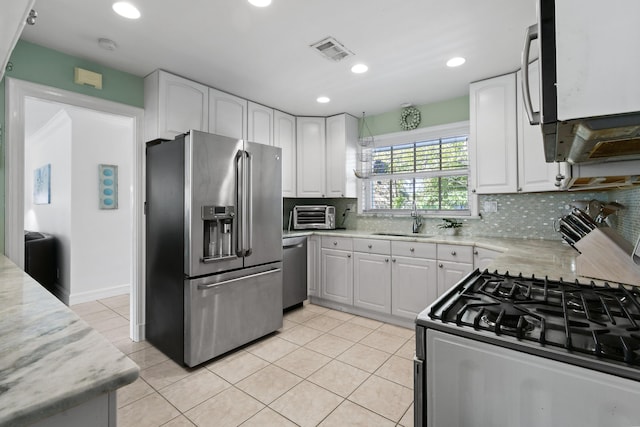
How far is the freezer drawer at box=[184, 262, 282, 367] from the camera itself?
2277mm

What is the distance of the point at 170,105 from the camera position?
106 inches

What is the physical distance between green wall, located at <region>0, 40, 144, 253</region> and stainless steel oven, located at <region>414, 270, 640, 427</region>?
9.64 ft

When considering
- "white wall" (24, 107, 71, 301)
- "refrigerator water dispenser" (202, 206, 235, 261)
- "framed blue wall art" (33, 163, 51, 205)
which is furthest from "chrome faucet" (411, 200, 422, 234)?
"framed blue wall art" (33, 163, 51, 205)

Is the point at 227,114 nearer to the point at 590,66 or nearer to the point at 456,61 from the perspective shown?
the point at 456,61

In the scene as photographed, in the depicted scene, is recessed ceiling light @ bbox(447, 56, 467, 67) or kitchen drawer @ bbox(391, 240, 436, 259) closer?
recessed ceiling light @ bbox(447, 56, 467, 67)

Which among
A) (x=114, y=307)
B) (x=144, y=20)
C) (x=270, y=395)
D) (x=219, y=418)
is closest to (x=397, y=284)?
(x=270, y=395)

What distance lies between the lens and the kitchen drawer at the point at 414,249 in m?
2.85

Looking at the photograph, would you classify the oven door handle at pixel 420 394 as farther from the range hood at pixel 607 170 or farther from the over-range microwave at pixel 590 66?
the range hood at pixel 607 170

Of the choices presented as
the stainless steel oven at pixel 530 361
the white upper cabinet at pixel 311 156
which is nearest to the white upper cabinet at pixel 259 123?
the white upper cabinet at pixel 311 156

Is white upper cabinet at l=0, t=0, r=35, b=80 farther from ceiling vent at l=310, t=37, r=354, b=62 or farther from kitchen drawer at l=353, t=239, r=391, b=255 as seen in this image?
kitchen drawer at l=353, t=239, r=391, b=255

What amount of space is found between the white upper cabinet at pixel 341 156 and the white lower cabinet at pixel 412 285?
1249mm

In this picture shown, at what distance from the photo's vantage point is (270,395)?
1968 millimetres

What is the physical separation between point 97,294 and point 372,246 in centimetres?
362

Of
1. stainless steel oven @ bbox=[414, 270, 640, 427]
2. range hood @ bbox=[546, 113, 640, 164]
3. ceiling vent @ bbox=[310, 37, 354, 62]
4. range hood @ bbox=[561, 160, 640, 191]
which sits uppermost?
ceiling vent @ bbox=[310, 37, 354, 62]
